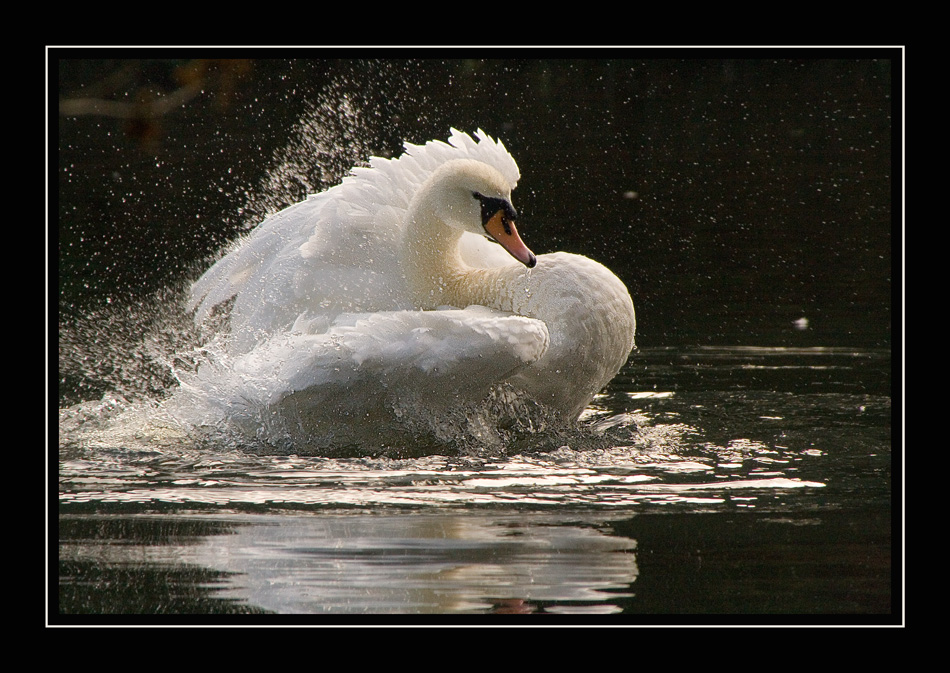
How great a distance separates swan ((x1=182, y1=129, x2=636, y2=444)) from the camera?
15.8ft

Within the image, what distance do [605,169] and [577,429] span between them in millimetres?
7457

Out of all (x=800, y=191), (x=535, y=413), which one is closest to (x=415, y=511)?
(x=535, y=413)

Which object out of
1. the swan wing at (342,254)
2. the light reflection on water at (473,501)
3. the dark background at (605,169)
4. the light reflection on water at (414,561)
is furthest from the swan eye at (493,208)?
the light reflection on water at (414,561)

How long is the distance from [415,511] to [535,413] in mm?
1089

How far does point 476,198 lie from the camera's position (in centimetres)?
562

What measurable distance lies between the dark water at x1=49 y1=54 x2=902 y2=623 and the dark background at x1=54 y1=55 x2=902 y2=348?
0.05 metres

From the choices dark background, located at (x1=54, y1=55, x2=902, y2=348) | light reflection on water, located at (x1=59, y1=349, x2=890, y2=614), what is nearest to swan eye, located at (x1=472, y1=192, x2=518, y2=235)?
dark background, located at (x1=54, y1=55, x2=902, y2=348)

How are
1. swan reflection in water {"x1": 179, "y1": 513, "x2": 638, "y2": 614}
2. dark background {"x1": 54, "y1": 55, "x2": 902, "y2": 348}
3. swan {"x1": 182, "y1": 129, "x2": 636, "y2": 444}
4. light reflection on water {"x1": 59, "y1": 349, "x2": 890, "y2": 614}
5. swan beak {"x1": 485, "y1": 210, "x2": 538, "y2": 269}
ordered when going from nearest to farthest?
swan reflection in water {"x1": 179, "y1": 513, "x2": 638, "y2": 614}
light reflection on water {"x1": 59, "y1": 349, "x2": 890, "y2": 614}
swan {"x1": 182, "y1": 129, "x2": 636, "y2": 444}
swan beak {"x1": 485, "y1": 210, "x2": 538, "y2": 269}
dark background {"x1": 54, "y1": 55, "x2": 902, "y2": 348}

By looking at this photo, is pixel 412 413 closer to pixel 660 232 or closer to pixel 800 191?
pixel 660 232

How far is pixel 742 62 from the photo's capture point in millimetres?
17375

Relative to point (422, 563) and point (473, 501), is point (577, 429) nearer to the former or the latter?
point (473, 501)

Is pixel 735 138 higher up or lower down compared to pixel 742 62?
lower down

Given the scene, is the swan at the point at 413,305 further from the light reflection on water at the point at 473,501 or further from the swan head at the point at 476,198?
the light reflection on water at the point at 473,501

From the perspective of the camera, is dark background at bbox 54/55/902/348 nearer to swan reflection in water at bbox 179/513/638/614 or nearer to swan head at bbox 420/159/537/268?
swan head at bbox 420/159/537/268
